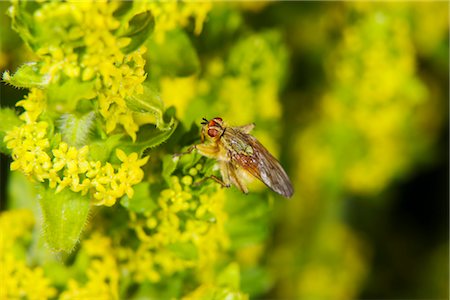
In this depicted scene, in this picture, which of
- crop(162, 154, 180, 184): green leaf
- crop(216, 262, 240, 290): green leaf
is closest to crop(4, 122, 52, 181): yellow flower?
crop(162, 154, 180, 184): green leaf

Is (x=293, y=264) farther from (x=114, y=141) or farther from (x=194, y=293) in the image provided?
(x=114, y=141)

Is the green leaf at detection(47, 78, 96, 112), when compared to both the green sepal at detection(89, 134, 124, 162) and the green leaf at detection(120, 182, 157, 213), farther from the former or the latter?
Result: the green leaf at detection(120, 182, 157, 213)

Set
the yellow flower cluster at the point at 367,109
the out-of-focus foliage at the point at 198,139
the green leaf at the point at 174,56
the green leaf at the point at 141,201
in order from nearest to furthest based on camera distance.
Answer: the out-of-focus foliage at the point at 198,139 < the green leaf at the point at 141,201 < the green leaf at the point at 174,56 < the yellow flower cluster at the point at 367,109

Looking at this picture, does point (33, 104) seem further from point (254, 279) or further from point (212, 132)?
point (254, 279)

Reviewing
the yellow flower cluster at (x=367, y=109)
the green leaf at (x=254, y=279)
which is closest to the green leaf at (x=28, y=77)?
the green leaf at (x=254, y=279)

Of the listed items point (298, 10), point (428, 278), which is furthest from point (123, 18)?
point (428, 278)

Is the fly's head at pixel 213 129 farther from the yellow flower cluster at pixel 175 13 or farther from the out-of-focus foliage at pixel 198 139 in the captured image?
the yellow flower cluster at pixel 175 13
